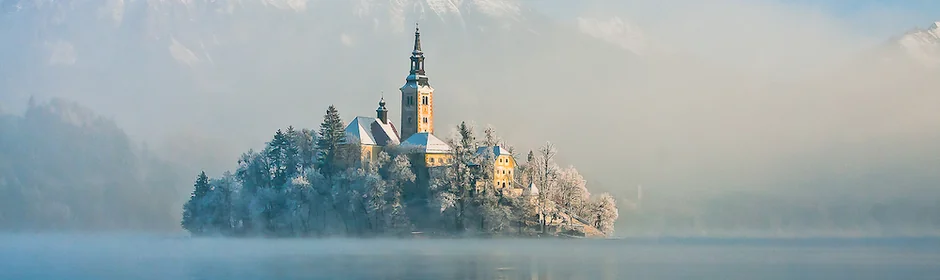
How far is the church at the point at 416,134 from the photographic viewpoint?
122250 mm

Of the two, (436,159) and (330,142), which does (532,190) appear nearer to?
(436,159)

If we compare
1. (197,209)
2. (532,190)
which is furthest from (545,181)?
(197,209)

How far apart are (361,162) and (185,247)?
21968mm

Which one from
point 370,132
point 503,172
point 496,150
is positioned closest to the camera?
point 496,150

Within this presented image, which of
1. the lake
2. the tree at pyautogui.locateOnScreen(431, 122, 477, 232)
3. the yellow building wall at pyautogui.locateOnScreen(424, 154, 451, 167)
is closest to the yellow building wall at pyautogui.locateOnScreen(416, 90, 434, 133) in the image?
the yellow building wall at pyautogui.locateOnScreen(424, 154, 451, 167)

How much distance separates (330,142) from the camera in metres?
123

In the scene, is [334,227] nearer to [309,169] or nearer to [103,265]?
[309,169]

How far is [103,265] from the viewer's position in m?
79.4

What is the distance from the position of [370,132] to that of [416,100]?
6371mm

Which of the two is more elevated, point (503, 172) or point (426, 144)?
point (426, 144)

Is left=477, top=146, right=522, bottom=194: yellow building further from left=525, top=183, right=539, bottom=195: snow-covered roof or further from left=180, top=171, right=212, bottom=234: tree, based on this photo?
left=180, top=171, right=212, bottom=234: tree

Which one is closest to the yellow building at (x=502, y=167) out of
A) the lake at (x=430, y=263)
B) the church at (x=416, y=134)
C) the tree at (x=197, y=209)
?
the church at (x=416, y=134)

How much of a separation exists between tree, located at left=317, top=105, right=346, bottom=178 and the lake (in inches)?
538

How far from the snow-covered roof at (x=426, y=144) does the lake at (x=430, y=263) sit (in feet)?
49.2
